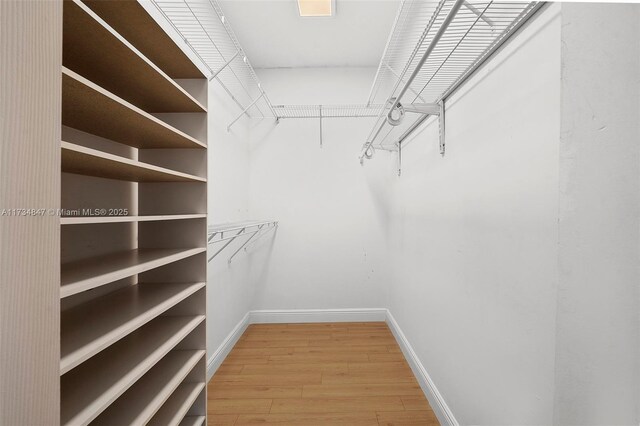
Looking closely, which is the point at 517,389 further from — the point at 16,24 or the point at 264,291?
the point at 264,291

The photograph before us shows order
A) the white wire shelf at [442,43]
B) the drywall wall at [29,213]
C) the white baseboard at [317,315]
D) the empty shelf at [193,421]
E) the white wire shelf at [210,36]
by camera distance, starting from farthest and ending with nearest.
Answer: the white baseboard at [317,315] < the white wire shelf at [210,36] < the empty shelf at [193,421] < the white wire shelf at [442,43] < the drywall wall at [29,213]

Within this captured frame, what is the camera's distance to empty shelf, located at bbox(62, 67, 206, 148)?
618 mm

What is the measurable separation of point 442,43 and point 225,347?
2370 mm

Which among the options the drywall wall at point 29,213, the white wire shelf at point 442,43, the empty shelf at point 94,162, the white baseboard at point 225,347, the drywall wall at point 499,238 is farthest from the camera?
the white baseboard at point 225,347

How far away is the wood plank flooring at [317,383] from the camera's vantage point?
1512mm

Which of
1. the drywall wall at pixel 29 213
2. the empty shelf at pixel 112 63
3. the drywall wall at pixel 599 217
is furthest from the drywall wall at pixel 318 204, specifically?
the drywall wall at pixel 29 213

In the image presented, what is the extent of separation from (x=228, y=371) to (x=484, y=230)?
73.6 inches

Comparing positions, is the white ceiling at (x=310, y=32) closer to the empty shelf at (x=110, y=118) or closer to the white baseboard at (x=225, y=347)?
the empty shelf at (x=110, y=118)

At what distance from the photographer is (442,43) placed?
124 centimetres

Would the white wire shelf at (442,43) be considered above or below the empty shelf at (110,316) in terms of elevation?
above

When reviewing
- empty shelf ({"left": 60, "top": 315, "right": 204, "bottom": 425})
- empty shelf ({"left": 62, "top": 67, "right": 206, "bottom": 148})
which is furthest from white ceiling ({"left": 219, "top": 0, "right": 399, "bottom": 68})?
empty shelf ({"left": 60, "top": 315, "right": 204, "bottom": 425})

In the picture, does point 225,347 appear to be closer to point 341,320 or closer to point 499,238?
point 341,320

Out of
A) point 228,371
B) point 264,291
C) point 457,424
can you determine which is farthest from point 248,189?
point 457,424

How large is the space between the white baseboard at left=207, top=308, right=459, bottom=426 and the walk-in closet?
28mm
